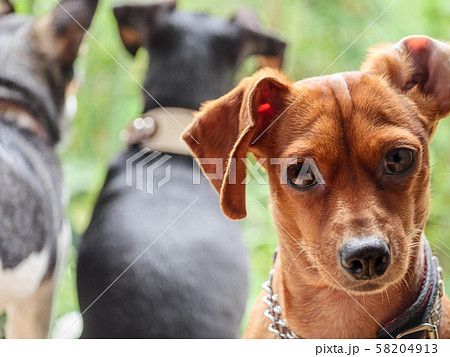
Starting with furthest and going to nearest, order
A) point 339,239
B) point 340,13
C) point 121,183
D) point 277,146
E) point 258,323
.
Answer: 1. point 121,183
2. point 340,13
3. point 258,323
4. point 277,146
5. point 339,239

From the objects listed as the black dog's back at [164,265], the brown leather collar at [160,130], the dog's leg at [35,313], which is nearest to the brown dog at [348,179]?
the black dog's back at [164,265]

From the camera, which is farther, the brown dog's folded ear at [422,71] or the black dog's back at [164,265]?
the black dog's back at [164,265]

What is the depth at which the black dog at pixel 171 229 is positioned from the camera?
4.71ft

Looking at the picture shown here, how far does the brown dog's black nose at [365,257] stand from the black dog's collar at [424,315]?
15 centimetres

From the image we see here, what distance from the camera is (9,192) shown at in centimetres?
153

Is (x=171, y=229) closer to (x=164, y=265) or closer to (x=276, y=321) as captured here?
(x=164, y=265)

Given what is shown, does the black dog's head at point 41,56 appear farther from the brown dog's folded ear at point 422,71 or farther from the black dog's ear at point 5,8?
the brown dog's folded ear at point 422,71

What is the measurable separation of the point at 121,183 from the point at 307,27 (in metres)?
0.68

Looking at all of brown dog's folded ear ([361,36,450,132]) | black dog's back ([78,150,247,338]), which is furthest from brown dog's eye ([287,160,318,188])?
black dog's back ([78,150,247,338])

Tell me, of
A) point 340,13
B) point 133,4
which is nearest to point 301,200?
point 340,13

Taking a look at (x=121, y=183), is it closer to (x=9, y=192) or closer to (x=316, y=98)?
(x=9, y=192)

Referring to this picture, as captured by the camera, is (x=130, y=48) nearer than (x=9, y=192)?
No

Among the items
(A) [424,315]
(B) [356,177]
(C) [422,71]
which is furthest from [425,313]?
(C) [422,71]
